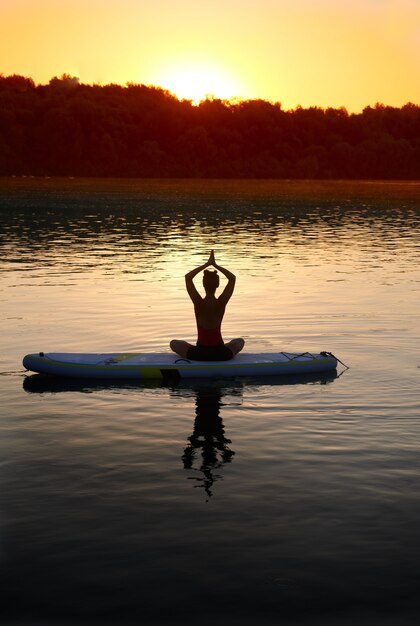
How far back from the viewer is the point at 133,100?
18888 centimetres

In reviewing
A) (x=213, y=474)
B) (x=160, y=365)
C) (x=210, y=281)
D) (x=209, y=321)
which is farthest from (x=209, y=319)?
(x=213, y=474)

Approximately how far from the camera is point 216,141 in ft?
621

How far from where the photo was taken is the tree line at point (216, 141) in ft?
597

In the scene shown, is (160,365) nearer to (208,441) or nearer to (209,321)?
(209,321)

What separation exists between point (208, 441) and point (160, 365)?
3234mm

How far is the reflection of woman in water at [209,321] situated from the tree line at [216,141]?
546 ft

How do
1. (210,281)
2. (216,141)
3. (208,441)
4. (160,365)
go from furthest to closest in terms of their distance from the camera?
1. (216,141)
2. (160,365)
3. (210,281)
4. (208,441)

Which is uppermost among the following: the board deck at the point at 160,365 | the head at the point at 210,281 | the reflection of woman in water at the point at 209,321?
the head at the point at 210,281

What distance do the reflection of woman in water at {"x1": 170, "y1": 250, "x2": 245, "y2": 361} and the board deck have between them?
143mm

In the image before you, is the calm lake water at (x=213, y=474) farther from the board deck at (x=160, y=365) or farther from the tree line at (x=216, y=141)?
the tree line at (x=216, y=141)

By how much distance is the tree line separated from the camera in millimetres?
181875

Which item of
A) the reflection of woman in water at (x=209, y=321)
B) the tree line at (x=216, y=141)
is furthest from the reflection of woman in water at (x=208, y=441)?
the tree line at (x=216, y=141)

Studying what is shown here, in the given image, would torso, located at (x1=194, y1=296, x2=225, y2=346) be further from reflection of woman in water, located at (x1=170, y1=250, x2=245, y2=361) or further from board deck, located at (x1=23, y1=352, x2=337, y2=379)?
board deck, located at (x1=23, y1=352, x2=337, y2=379)

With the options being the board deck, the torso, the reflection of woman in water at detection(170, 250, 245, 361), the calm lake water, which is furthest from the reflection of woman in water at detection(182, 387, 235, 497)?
the torso
